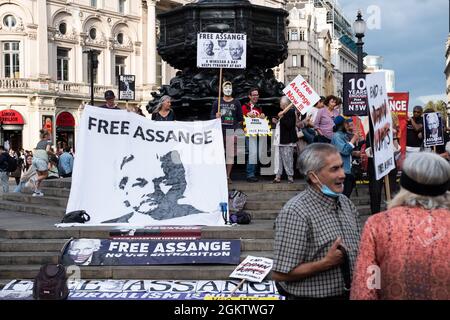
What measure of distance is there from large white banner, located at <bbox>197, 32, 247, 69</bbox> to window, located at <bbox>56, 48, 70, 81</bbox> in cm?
4084

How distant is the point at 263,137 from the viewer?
1222 cm

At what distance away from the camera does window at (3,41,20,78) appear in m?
47.0

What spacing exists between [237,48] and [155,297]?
5567 mm

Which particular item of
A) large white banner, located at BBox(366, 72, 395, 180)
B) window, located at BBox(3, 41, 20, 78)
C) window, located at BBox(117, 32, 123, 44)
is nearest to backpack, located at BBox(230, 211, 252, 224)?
large white banner, located at BBox(366, 72, 395, 180)

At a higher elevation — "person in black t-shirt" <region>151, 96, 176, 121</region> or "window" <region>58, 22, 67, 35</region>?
"window" <region>58, 22, 67, 35</region>

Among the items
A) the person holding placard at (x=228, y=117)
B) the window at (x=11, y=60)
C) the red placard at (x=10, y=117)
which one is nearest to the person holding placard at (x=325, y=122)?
the person holding placard at (x=228, y=117)

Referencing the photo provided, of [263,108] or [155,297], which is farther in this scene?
[263,108]

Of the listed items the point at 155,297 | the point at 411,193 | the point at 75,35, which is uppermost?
the point at 75,35

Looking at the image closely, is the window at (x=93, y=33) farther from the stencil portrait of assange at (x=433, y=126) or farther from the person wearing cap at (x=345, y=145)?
the person wearing cap at (x=345, y=145)

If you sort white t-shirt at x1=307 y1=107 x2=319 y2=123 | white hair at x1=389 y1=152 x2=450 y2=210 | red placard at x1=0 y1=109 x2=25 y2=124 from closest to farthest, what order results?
white hair at x1=389 y1=152 x2=450 y2=210 → white t-shirt at x1=307 y1=107 x2=319 y2=123 → red placard at x1=0 y1=109 x2=25 y2=124

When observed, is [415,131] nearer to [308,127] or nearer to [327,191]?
[308,127]

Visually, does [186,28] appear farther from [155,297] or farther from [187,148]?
[155,297]

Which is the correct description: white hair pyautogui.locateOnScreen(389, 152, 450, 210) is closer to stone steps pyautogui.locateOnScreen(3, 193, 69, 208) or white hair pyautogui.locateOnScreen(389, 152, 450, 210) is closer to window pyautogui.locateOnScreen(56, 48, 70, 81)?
stone steps pyautogui.locateOnScreen(3, 193, 69, 208)

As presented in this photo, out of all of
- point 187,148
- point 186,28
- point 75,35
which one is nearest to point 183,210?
point 187,148
